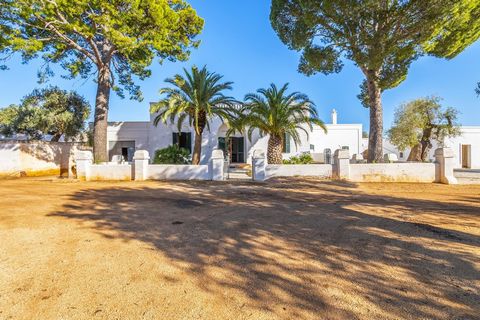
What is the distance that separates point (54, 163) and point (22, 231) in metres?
15.0

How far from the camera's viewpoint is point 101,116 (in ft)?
50.6

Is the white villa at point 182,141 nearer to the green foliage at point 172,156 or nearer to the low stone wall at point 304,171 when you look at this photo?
the green foliage at point 172,156

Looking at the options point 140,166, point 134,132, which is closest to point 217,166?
point 140,166

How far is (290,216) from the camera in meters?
5.96

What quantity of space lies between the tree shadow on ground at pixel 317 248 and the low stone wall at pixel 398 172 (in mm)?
4264

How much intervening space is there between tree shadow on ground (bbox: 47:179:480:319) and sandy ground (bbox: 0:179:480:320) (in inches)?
0.8

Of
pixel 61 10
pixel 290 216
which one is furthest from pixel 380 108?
pixel 61 10

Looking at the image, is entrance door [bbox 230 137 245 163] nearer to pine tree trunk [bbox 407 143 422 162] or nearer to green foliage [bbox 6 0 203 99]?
green foliage [bbox 6 0 203 99]

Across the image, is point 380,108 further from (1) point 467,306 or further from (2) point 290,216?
(1) point 467,306

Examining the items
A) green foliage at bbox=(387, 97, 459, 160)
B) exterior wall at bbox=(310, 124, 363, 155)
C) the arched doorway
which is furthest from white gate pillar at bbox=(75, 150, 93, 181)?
green foliage at bbox=(387, 97, 459, 160)

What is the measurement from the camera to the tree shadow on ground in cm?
265

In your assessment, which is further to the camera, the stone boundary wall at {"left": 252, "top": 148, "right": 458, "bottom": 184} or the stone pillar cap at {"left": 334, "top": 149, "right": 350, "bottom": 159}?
the stone pillar cap at {"left": 334, "top": 149, "right": 350, "bottom": 159}

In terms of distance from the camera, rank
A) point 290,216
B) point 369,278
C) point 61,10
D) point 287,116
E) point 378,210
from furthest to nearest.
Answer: point 287,116, point 61,10, point 378,210, point 290,216, point 369,278

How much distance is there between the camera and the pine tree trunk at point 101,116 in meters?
15.3
